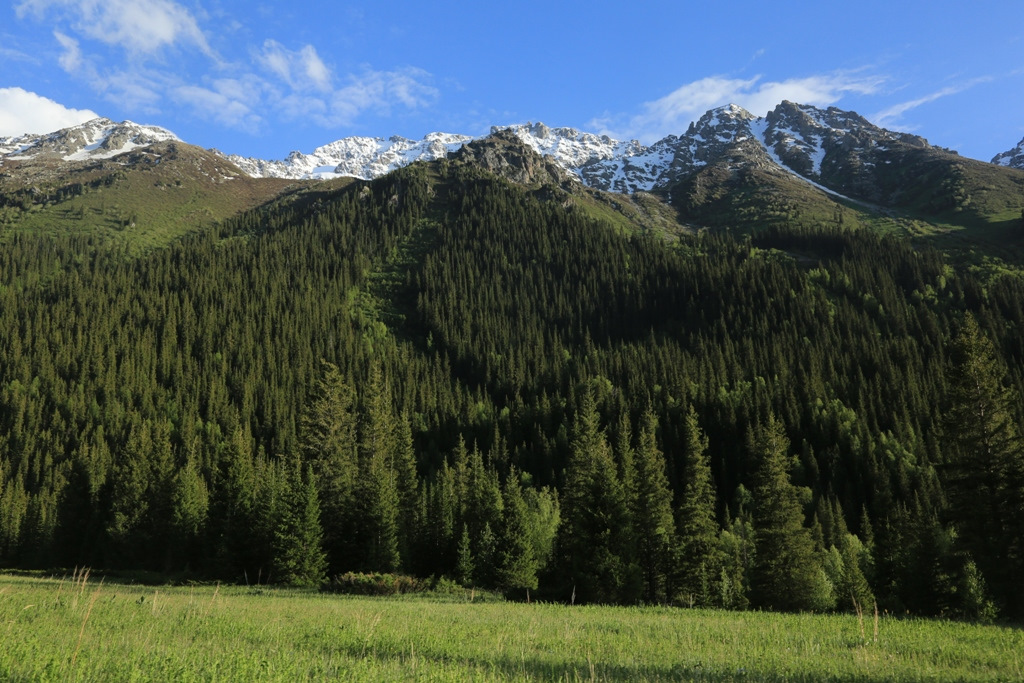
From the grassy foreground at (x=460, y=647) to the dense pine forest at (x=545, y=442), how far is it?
1789 centimetres

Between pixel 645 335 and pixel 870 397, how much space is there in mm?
75526

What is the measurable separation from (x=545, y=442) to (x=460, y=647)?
120224 millimetres

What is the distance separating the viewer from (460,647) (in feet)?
51.5

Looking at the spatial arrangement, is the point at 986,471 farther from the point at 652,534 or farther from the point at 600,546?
the point at 600,546

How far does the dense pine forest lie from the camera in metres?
44.2

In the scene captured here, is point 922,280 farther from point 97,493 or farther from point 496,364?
point 97,493

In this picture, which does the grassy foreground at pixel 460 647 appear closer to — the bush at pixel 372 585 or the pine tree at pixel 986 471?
the pine tree at pixel 986 471

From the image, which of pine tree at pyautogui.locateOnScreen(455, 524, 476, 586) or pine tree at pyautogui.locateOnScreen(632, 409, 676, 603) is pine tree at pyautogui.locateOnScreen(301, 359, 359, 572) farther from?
pine tree at pyautogui.locateOnScreen(632, 409, 676, 603)

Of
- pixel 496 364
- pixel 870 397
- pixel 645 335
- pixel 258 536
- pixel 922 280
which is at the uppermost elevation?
pixel 922 280

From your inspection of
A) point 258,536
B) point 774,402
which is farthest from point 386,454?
point 774,402

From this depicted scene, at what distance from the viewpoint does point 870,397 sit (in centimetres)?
13038

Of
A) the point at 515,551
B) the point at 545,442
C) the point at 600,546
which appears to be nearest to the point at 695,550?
the point at 600,546

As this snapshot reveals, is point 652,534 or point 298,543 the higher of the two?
point 652,534

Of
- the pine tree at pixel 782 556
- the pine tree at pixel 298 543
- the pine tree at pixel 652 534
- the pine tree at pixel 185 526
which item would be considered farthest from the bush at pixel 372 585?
the pine tree at pixel 782 556
